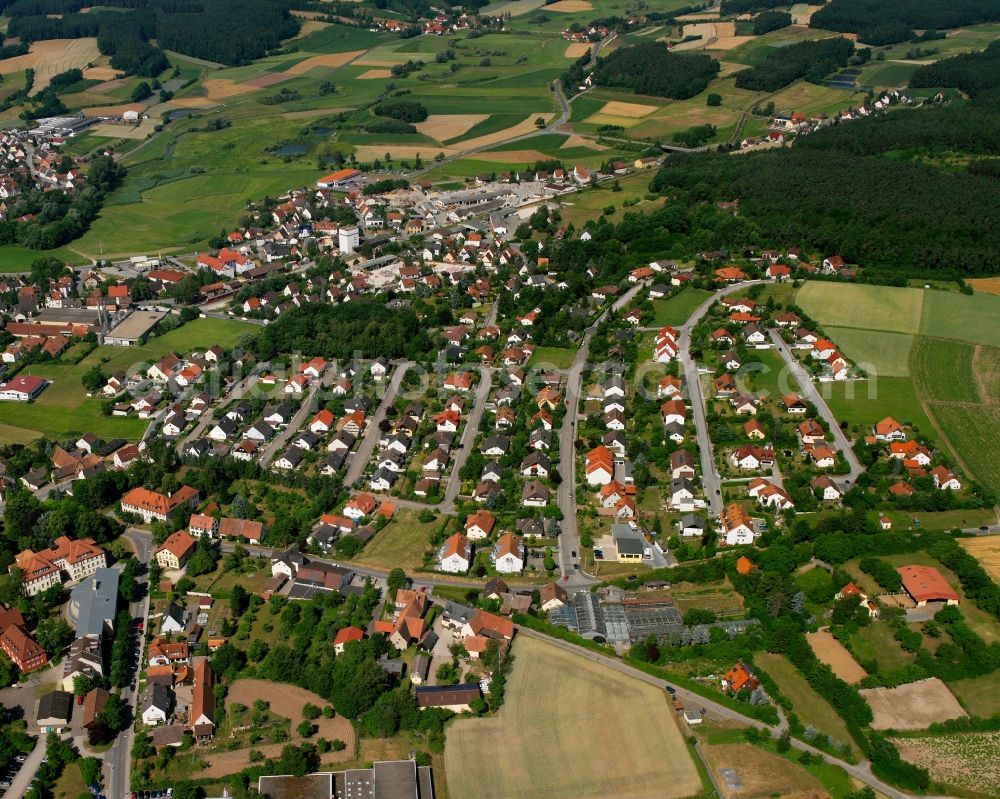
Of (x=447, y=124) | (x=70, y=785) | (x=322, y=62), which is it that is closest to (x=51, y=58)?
(x=322, y=62)

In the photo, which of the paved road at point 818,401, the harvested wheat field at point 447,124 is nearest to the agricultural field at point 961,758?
the paved road at point 818,401

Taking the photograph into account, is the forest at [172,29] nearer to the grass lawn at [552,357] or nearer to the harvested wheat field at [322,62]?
the harvested wheat field at [322,62]

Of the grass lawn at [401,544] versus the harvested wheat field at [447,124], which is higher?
the harvested wheat field at [447,124]

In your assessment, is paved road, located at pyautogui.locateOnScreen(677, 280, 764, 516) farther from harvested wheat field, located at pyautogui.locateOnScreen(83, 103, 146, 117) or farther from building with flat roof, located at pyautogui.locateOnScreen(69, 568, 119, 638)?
harvested wheat field, located at pyautogui.locateOnScreen(83, 103, 146, 117)

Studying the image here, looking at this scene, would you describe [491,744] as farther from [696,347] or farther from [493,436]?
[696,347]

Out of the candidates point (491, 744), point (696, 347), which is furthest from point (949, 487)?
point (491, 744)

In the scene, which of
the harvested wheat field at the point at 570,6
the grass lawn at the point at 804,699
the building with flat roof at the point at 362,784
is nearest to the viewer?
the building with flat roof at the point at 362,784

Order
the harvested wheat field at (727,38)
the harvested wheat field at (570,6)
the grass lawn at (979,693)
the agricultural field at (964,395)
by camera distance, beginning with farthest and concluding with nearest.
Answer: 1. the harvested wheat field at (570,6)
2. the harvested wheat field at (727,38)
3. the agricultural field at (964,395)
4. the grass lawn at (979,693)

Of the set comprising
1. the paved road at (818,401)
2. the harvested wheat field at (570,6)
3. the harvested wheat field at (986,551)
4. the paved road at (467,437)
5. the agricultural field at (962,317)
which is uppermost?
the harvested wheat field at (570,6)

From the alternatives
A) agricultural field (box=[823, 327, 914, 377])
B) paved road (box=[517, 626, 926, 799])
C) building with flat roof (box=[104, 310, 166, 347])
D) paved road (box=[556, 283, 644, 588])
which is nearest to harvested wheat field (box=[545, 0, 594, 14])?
paved road (box=[556, 283, 644, 588])
